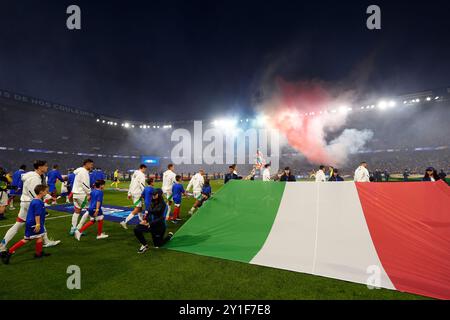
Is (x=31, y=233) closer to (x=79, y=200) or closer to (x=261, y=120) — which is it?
(x=79, y=200)

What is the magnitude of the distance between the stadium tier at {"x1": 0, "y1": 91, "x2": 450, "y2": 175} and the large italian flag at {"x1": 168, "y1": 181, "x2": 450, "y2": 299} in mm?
37023

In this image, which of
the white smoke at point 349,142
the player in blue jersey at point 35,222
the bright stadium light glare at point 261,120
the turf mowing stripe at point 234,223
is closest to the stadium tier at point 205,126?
the white smoke at point 349,142

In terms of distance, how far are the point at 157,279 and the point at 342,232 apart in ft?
11.8

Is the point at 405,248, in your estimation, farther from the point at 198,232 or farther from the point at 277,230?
the point at 198,232

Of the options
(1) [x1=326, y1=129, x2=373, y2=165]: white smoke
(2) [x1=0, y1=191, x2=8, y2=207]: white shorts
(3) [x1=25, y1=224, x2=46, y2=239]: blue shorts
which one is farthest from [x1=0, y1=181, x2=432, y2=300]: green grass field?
(1) [x1=326, y1=129, x2=373, y2=165]: white smoke

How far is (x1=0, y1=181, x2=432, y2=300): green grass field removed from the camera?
128 inches

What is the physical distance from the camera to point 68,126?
166ft

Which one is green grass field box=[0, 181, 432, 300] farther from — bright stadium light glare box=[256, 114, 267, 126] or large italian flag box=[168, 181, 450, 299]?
bright stadium light glare box=[256, 114, 267, 126]

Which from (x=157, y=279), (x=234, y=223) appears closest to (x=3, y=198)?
(x=157, y=279)

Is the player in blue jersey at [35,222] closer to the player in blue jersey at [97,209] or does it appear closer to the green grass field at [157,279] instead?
the green grass field at [157,279]

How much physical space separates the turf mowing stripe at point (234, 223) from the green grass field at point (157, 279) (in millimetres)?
382
